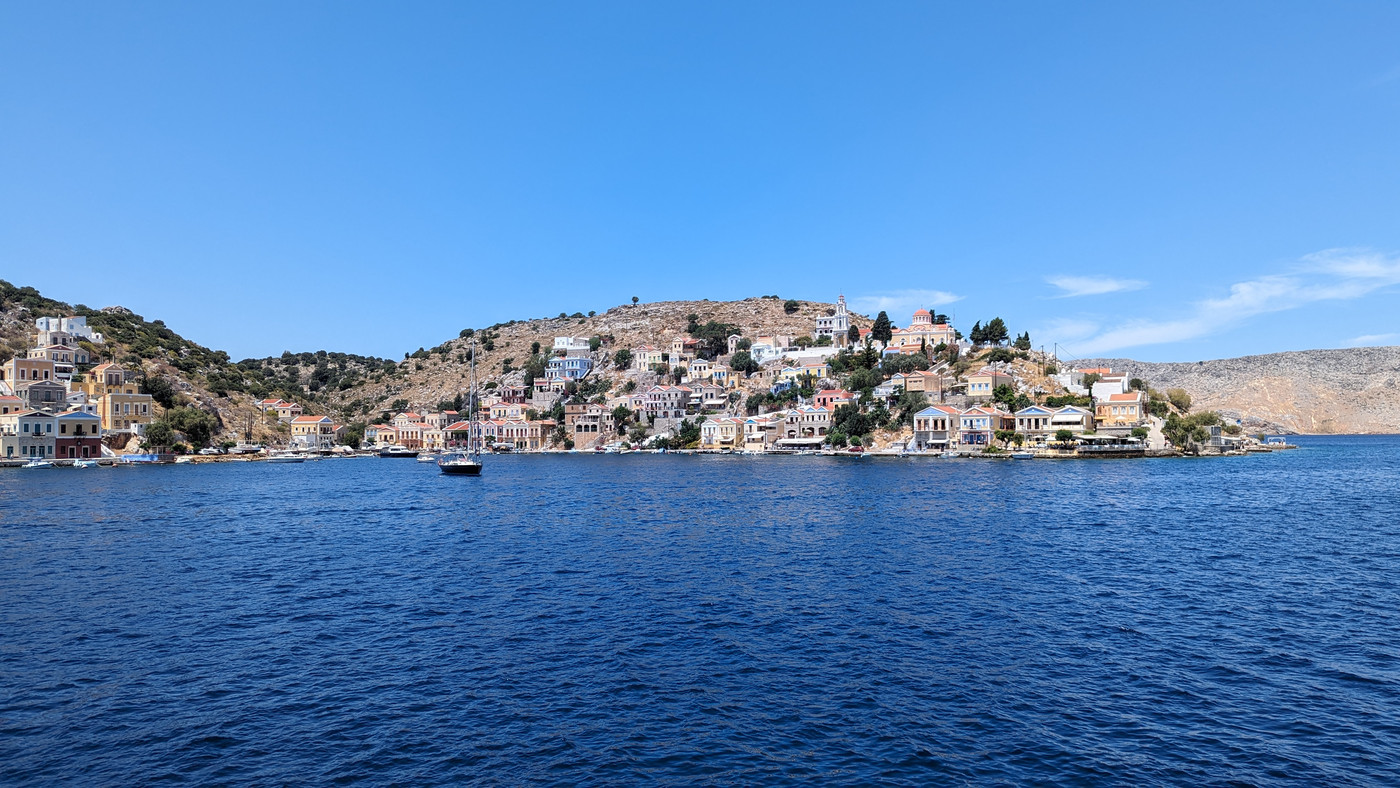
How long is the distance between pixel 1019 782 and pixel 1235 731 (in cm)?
464

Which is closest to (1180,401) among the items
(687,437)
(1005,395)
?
(1005,395)

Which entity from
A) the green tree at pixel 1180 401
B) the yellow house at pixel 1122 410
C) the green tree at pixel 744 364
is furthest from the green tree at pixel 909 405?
the green tree at pixel 744 364

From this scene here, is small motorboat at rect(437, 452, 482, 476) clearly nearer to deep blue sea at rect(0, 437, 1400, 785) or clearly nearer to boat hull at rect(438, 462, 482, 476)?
boat hull at rect(438, 462, 482, 476)

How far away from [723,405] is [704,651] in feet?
379

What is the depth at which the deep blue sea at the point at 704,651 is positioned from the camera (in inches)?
471

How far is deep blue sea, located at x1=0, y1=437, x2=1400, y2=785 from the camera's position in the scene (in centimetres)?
1197

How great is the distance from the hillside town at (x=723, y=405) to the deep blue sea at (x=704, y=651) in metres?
→ 60.7

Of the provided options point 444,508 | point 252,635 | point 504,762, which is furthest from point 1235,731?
point 444,508

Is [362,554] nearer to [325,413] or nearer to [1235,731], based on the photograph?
[1235,731]

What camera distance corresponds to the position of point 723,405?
436 feet

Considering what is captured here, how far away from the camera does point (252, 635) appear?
60.8 feet

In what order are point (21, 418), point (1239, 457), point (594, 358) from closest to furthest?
point (21, 418), point (1239, 457), point (594, 358)

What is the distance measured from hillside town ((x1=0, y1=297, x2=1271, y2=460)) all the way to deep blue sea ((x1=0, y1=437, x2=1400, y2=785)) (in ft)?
199

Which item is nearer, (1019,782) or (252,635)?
(1019,782)
